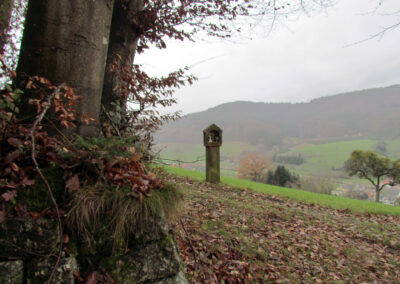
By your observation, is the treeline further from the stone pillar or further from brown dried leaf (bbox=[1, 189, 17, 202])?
brown dried leaf (bbox=[1, 189, 17, 202])

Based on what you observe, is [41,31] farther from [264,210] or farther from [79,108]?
[264,210]

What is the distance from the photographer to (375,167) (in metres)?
22.0

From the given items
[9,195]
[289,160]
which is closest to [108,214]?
[9,195]

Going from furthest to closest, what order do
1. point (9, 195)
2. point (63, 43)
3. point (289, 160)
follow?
point (289, 160)
point (63, 43)
point (9, 195)

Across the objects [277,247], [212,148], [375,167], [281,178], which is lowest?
[277,247]

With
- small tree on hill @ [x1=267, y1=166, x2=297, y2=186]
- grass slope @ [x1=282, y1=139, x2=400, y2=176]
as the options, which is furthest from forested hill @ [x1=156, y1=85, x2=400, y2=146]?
small tree on hill @ [x1=267, y1=166, x2=297, y2=186]

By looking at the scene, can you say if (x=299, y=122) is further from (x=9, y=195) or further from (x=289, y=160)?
(x=9, y=195)

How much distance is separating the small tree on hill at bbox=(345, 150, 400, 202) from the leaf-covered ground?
746 inches

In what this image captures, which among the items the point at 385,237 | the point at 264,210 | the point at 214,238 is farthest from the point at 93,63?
the point at 385,237

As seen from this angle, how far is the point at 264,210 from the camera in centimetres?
630

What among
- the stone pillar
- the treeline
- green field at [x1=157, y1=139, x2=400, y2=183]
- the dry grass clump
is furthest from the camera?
the treeline

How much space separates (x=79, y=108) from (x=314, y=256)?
14.2 feet

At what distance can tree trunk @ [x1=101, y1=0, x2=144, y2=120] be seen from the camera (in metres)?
3.40

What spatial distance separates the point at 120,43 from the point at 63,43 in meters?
1.41
